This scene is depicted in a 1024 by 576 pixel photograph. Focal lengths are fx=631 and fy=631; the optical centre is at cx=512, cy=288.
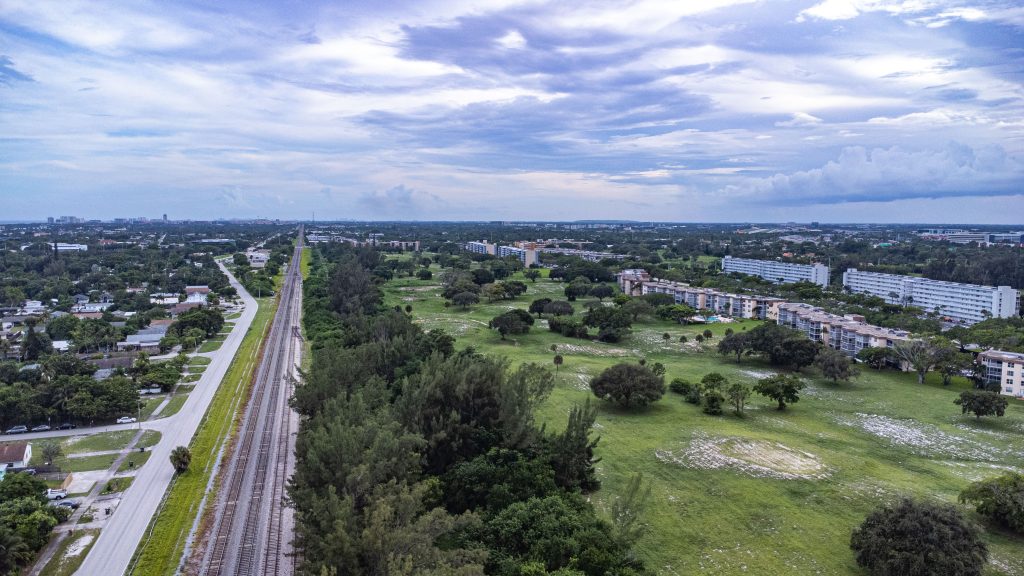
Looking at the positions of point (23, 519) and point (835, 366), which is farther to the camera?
point (835, 366)

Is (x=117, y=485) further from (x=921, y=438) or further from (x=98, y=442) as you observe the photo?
(x=921, y=438)

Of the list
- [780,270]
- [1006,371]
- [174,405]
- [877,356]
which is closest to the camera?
[174,405]

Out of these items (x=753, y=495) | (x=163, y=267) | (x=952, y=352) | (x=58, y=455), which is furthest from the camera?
(x=163, y=267)

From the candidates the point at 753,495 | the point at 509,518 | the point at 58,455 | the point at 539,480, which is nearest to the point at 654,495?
the point at 753,495

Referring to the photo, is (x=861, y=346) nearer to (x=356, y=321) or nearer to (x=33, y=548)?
(x=356, y=321)

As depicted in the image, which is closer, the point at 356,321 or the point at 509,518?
the point at 509,518

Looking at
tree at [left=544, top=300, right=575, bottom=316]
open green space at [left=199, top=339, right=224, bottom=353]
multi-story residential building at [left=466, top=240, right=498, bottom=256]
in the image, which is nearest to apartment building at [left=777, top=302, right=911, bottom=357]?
tree at [left=544, top=300, right=575, bottom=316]

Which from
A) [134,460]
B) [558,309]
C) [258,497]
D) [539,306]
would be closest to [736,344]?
[558,309]
